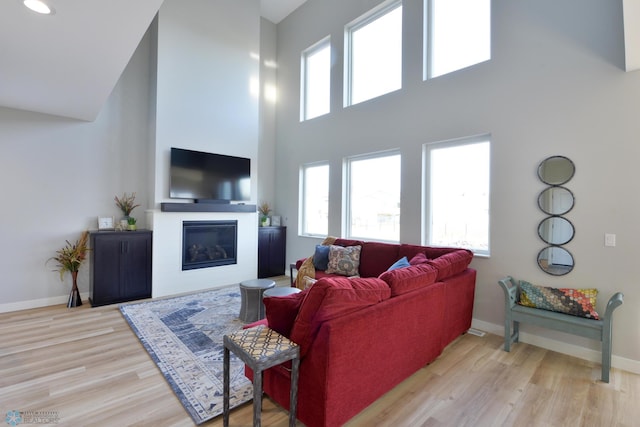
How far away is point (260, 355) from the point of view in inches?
62.9

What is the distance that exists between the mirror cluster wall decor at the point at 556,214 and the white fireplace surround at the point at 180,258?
171 inches

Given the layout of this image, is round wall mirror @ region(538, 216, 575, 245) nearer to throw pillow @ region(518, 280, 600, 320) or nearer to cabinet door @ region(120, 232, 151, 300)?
throw pillow @ region(518, 280, 600, 320)

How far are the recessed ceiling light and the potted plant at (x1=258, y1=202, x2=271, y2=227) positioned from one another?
14.6ft

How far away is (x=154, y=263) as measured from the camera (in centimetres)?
452

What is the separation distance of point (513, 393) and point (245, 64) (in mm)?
6008

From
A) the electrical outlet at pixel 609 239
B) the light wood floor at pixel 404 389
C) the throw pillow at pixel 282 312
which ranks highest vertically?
the electrical outlet at pixel 609 239

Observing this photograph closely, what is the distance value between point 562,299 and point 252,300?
3.15 m

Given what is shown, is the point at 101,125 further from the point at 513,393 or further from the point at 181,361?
the point at 513,393

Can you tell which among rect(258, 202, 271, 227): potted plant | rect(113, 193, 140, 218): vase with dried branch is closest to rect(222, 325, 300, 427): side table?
rect(113, 193, 140, 218): vase with dried branch

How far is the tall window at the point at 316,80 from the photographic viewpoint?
568cm

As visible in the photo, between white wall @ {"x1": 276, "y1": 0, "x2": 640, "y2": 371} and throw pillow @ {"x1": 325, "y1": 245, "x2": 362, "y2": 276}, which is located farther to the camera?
throw pillow @ {"x1": 325, "y1": 245, "x2": 362, "y2": 276}

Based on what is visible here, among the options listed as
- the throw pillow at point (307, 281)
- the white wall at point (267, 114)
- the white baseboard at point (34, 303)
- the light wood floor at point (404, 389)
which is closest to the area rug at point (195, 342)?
the light wood floor at point (404, 389)

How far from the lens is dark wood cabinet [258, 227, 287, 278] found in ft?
19.2

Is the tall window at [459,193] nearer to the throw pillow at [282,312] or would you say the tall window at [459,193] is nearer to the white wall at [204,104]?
the throw pillow at [282,312]
